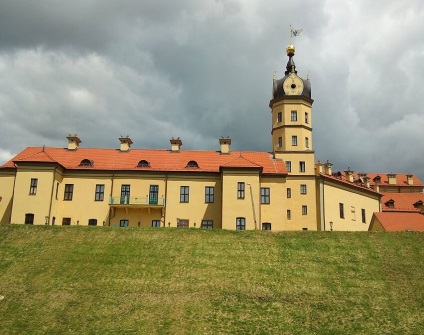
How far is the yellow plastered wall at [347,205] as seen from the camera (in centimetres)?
5125

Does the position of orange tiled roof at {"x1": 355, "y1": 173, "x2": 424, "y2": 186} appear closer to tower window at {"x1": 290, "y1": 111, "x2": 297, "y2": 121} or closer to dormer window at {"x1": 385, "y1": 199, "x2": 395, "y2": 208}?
dormer window at {"x1": 385, "y1": 199, "x2": 395, "y2": 208}

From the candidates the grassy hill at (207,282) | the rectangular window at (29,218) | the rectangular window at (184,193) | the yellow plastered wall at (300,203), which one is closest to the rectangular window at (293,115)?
the yellow plastered wall at (300,203)

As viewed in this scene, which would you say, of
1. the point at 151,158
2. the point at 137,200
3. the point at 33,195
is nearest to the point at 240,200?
the point at 137,200

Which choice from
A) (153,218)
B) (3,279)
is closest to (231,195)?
(153,218)

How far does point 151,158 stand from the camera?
49.7 meters

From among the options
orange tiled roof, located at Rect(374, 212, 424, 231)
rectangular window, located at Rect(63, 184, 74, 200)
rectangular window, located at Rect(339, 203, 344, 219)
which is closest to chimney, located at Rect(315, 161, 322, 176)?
rectangular window, located at Rect(339, 203, 344, 219)

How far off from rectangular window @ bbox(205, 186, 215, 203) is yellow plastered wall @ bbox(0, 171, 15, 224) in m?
19.5

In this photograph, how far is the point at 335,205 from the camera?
5244 centimetres

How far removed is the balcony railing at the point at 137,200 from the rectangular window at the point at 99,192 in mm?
1218

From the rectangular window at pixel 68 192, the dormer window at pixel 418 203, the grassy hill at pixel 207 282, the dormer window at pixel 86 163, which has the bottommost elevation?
the grassy hill at pixel 207 282

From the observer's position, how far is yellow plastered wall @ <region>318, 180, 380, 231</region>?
51250 millimetres

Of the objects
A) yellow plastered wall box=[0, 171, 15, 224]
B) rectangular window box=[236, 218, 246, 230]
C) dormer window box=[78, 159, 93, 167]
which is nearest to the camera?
rectangular window box=[236, 218, 246, 230]

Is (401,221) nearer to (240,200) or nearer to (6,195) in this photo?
(240,200)

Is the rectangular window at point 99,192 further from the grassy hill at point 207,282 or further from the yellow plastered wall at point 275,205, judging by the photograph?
the yellow plastered wall at point 275,205
